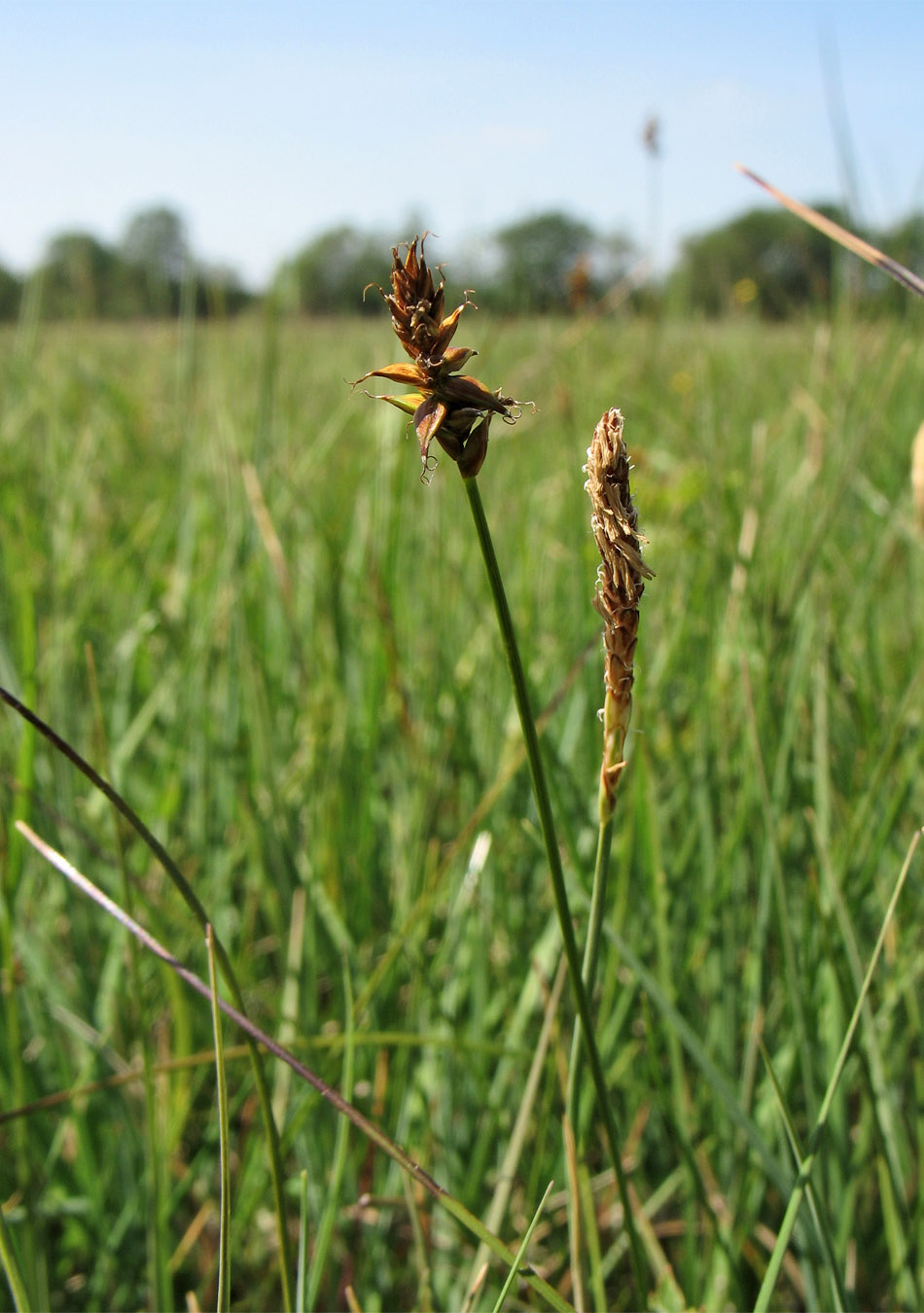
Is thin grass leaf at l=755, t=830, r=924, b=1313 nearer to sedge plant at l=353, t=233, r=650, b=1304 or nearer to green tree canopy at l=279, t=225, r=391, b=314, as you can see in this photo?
sedge plant at l=353, t=233, r=650, b=1304

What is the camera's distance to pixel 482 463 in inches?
9.6

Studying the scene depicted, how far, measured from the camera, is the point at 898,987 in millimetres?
554

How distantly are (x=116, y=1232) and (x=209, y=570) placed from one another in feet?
2.21

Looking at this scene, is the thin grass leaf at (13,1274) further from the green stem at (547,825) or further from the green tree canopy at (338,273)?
the green tree canopy at (338,273)

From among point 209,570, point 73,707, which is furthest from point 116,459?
point 73,707

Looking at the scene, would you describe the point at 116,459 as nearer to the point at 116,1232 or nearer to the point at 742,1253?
the point at 116,1232

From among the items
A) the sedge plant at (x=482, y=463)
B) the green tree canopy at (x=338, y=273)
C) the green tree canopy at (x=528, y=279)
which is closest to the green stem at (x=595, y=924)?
the sedge plant at (x=482, y=463)

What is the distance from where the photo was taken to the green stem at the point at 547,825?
219 millimetres

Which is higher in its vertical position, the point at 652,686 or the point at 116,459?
the point at 116,459

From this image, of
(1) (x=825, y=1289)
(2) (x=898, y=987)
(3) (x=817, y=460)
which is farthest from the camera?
(3) (x=817, y=460)

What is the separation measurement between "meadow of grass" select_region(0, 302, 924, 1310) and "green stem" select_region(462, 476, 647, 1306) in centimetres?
8

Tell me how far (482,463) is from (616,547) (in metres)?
0.04

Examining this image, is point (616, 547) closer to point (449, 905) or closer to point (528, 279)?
point (449, 905)

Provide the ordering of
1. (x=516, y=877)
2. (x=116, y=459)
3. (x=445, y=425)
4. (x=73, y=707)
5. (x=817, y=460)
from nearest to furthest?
(x=445, y=425), (x=516, y=877), (x=73, y=707), (x=817, y=460), (x=116, y=459)
